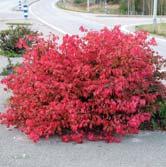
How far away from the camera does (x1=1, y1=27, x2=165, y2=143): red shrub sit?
6.70 m

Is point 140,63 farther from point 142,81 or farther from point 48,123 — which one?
point 48,123

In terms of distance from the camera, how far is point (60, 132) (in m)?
6.85

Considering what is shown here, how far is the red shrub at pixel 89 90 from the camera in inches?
264

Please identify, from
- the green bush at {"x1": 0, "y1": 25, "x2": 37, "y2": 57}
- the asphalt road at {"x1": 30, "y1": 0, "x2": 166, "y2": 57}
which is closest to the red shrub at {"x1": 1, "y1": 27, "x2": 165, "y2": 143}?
the green bush at {"x1": 0, "y1": 25, "x2": 37, "y2": 57}

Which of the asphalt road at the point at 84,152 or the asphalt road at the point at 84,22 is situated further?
the asphalt road at the point at 84,22

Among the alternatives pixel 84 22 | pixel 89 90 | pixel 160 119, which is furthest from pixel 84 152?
pixel 84 22

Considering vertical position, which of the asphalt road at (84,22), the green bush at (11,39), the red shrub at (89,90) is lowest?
the asphalt road at (84,22)

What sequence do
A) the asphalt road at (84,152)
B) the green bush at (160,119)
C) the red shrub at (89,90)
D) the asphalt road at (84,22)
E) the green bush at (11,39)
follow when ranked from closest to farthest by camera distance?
the asphalt road at (84,152) < the red shrub at (89,90) < the green bush at (160,119) < the green bush at (11,39) < the asphalt road at (84,22)

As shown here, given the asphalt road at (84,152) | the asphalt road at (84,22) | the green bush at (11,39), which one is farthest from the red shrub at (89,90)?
the asphalt road at (84,22)

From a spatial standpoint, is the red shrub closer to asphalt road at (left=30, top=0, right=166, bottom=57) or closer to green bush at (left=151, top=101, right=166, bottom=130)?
green bush at (left=151, top=101, right=166, bottom=130)

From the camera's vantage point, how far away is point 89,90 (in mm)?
6762

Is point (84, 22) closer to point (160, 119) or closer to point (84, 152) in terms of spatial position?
point (160, 119)

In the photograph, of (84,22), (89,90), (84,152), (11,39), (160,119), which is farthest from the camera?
(84,22)

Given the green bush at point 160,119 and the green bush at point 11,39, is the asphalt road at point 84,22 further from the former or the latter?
the green bush at point 160,119
